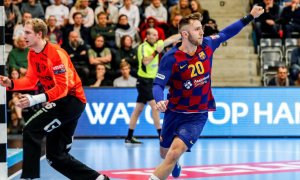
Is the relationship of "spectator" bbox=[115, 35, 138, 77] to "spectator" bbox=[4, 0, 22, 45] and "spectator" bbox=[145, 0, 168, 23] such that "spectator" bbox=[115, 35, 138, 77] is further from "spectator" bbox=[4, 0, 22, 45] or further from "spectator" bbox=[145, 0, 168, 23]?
"spectator" bbox=[4, 0, 22, 45]

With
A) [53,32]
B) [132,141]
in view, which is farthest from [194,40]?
[53,32]

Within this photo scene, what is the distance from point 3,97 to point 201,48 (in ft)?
7.34

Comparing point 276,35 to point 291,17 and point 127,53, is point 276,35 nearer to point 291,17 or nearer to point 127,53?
point 291,17

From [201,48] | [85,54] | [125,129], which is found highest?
[201,48]

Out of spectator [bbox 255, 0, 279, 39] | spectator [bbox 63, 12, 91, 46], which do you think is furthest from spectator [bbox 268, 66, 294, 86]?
spectator [bbox 63, 12, 91, 46]

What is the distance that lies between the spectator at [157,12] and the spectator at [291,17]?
282 centimetres

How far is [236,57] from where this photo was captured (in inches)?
711

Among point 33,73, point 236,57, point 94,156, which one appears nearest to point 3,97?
point 33,73

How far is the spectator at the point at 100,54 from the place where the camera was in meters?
16.5

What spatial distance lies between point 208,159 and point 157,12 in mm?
6892

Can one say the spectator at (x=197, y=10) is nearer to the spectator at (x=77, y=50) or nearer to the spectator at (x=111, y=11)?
the spectator at (x=111, y=11)

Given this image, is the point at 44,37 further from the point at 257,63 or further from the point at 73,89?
the point at 257,63

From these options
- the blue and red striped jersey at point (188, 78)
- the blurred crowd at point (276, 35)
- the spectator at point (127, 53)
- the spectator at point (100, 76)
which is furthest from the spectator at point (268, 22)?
the blue and red striped jersey at point (188, 78)

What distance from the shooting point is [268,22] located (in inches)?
706
